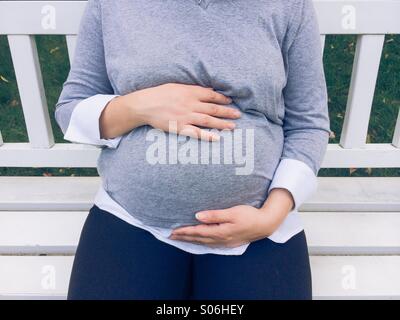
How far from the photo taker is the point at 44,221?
1707 mm

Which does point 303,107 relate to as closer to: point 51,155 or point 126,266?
point 126,266

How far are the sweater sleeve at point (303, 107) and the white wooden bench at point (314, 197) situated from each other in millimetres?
281

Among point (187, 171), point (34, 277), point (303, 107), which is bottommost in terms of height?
point (34, 277)

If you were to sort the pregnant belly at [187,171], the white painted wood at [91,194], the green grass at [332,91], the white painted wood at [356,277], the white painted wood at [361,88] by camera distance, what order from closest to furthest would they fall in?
the pregnant belly at [187,171], the white painted wood at [356,277], the white painted wood at [361,88], the white painted wood at [91,194], the green grass at [332,91]

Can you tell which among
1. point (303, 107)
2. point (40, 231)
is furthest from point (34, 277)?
point (303, 107)

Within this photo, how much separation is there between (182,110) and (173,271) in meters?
0.42

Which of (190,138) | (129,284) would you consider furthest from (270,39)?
(129,284)

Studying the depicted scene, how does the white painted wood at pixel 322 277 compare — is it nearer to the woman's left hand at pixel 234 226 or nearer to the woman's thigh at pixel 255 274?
the woman's thigh at pixel 255 274

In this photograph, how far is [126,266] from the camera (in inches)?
49.9

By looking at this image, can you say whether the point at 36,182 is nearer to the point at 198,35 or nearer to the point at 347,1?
the point at 198,35

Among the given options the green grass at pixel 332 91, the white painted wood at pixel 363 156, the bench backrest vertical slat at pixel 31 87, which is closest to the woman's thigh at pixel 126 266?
the bench backrest vertical slat at pixel 31 87

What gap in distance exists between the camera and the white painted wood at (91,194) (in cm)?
175

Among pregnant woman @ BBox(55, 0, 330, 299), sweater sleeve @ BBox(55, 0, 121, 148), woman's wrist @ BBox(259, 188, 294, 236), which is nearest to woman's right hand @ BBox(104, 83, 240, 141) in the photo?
pregnant woman @ BBox(55, 0, 330, 299)
